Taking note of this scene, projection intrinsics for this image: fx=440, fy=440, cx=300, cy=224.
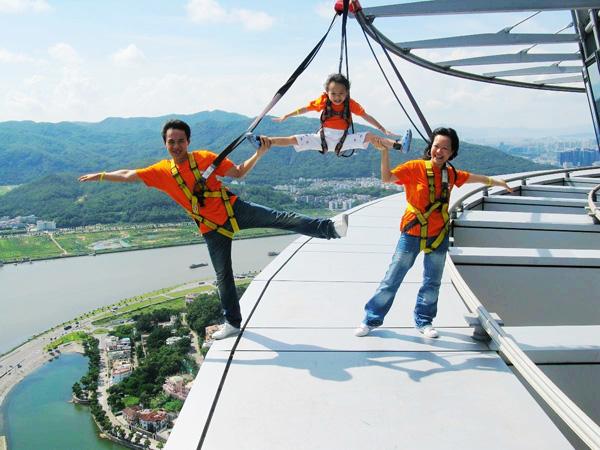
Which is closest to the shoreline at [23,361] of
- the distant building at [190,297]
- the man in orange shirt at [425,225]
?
the distant building at [190,297]

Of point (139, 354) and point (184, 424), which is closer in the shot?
point (184, 424)

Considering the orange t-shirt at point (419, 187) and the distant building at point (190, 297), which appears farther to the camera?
the distant building at point (190, 297)

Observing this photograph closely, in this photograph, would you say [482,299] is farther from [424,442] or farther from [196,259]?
[196,259]

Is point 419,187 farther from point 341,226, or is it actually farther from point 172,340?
point 172,340

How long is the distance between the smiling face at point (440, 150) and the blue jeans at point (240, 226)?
876 mm

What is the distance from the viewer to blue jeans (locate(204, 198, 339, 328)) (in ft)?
10.6

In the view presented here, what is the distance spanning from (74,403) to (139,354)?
459 centimetres

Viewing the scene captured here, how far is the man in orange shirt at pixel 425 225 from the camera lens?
→ 3.07 meters

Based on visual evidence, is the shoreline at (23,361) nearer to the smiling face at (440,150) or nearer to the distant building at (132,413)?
the distant building at (132,413)

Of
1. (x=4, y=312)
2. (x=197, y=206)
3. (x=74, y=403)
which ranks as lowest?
(x=74, y=403)

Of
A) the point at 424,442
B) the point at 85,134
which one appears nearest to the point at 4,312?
the point at 424,442

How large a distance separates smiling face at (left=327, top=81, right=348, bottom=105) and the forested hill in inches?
1040

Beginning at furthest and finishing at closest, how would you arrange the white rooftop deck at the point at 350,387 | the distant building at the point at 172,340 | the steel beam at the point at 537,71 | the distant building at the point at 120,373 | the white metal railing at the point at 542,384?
the distant building at the point at 172,340
the distant building at the point at 120,373
the steel beam at the point at 537,71
the white rooftop deck at the point at 350,387
the white metal railing at the point at 542,384

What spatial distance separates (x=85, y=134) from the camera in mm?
118562
